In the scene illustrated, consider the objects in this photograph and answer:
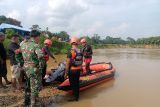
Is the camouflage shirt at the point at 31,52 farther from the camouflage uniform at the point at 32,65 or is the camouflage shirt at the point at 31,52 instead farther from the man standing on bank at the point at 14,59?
the man standing on bank at the point at 14,59

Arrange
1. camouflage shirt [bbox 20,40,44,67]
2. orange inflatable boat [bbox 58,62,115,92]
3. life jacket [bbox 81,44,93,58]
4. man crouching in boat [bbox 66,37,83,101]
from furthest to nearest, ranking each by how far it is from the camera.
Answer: life jacket [bbox 81,44,93,58], orange inflatable boat [bbox 58,62,115,92], man crouching in boat [bbox 66,37,83,101], camouflage shirt [bbox 20,40,44,67]

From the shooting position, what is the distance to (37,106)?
18.3 feet

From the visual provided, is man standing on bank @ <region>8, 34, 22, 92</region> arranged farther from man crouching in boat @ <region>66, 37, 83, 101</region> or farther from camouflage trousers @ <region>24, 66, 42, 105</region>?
camouflage trousers @ <region>24, 66, 42, 105</region>

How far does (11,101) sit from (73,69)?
5.56 feet

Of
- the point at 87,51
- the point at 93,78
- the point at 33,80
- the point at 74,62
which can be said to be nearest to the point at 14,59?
the point at 74,62

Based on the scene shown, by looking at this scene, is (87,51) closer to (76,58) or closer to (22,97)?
(76,58)

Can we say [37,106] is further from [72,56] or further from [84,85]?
[84,85]

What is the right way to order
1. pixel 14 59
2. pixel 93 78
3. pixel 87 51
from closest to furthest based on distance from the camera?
pixel 14 59
pixel 93 78
pixel 87 51

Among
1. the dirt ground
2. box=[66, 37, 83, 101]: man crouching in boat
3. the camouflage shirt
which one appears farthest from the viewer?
box=[66, 37, 83, 101]: man crouching in boat

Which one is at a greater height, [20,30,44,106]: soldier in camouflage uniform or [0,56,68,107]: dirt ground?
[20,30,44,106]: soldier in camouflage uniform

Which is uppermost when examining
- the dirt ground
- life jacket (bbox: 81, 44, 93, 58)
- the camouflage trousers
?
life jacket (bbox: 81, 44, 93, 58)

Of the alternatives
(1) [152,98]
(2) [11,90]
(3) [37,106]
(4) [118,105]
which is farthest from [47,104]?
(1) [152,98]

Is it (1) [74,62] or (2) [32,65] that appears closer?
(2) [32,65]

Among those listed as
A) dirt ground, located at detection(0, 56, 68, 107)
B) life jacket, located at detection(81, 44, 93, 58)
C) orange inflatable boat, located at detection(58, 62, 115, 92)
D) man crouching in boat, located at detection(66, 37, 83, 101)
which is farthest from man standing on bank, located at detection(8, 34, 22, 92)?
life jacket, located at detection(81, 44, 93, 58)
